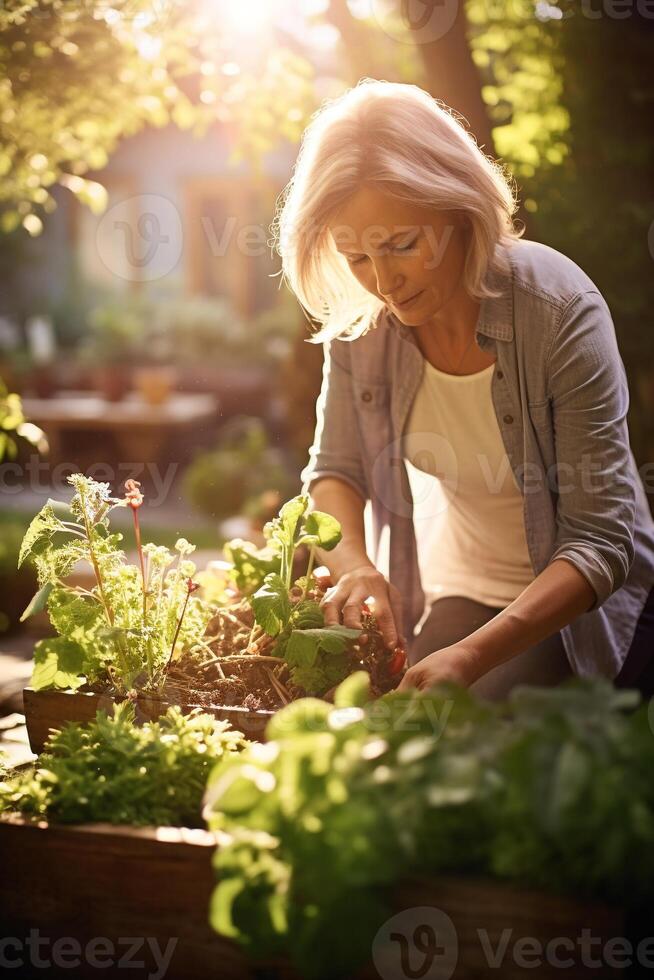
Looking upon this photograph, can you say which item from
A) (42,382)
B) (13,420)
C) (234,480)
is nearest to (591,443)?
(13,420)

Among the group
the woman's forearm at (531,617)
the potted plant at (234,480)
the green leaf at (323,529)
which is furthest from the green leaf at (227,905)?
the potted plant at (234,480)

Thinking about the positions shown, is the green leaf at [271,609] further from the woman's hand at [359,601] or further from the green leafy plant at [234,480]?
the green leafy plant at [234,480]

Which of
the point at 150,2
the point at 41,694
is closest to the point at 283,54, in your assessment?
the point at 150,2

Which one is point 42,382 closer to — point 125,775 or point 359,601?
point 359,601

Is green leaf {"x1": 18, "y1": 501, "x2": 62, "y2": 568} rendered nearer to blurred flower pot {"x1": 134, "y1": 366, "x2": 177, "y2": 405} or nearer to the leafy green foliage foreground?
the leafy green foliage foreground

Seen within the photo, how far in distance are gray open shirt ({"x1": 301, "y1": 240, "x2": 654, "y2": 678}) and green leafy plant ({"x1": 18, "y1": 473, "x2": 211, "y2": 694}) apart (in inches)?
19.7

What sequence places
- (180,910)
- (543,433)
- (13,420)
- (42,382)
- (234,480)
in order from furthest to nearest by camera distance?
(42,382), (234,480), (13,420), (543,433), (180,910)

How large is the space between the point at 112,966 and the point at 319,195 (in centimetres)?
130

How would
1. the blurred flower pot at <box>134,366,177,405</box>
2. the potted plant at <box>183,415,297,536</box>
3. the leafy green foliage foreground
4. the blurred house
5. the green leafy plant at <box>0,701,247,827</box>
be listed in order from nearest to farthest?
1. the leafy green foliage foreground
2. the green leafy plant at <box>0,701,247,827</box>
3. the potted plant at <box>183,415,297,536</box>
4. the blurred flower pot at <box>134,366,177,405</box>
5. the blurred house

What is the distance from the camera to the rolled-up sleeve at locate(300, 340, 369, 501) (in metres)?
2.42

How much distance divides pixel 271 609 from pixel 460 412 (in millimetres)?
646

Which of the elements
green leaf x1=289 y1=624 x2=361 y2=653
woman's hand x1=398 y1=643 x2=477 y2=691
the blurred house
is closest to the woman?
woman's hand x1=398 y1=643 x2=477 y2=691

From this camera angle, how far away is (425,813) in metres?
1.14

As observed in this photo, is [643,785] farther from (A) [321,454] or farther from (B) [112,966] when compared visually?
(A) [321,454]
